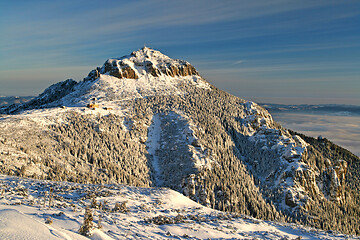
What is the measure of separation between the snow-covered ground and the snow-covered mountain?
26783mm

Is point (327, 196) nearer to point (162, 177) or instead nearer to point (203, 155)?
point (203, 155)

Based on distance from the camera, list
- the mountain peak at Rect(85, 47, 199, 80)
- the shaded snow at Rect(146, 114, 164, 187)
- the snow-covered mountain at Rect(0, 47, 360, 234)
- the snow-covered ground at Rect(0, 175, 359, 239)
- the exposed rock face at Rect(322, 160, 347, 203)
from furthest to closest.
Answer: the mountain peak at Rect(85, 47, 199, 80), the exposed rock face at Rect(322, 160, 347, 203), the shaded snow at Rect(146, 114, 164, 187), the snow-covered mountain at Rect(0, 47, 360, 234), the snow-covered ground at Rect(0, 175, 359, 239)

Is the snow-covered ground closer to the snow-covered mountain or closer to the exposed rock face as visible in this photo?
the snow-covered mountain

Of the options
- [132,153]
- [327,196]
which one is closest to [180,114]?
[132,153]

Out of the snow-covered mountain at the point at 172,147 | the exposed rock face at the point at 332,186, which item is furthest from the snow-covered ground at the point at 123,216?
the exposed rock face at the point at 332,186

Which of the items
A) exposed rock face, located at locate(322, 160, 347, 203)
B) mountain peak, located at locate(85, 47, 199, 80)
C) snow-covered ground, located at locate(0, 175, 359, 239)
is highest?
mountain peak, located at locate(85, 47, 199, 80)

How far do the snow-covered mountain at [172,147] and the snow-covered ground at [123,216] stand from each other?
26.8m

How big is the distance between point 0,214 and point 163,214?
26.0 meters

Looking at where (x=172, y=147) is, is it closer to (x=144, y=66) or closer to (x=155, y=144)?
(x=155, y=144)

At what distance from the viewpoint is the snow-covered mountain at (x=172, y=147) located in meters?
78.3

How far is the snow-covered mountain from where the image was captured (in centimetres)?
7831

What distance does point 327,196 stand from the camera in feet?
448

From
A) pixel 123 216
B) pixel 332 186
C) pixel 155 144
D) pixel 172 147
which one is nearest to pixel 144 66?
pixel 155 144

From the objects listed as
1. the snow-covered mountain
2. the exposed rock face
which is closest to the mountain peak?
the snow-covered mountain
